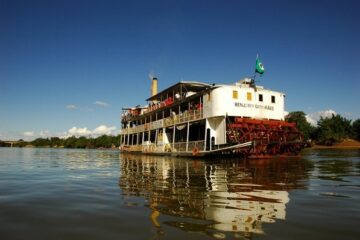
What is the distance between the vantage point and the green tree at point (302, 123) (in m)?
74.4

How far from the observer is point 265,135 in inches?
963

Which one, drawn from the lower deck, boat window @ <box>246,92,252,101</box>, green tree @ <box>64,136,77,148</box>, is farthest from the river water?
green tree @ <box>64,136,77,148</box>

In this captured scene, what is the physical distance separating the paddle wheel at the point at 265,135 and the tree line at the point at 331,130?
4686 cm

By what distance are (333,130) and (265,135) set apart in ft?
179

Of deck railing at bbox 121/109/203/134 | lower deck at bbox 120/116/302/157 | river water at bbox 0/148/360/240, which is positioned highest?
deck railing at bbox 121/109/203/134

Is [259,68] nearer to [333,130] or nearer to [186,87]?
[186,87]

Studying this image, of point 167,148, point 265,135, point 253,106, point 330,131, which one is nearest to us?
point 265,135

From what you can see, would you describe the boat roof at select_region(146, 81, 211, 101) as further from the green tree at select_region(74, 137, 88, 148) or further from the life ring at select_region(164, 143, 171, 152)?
the green tree at select_region(74, 137, 88, 148)

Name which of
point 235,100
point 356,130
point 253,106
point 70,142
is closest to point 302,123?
point 356,130

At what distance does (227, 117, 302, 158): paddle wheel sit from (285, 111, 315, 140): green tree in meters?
49.4

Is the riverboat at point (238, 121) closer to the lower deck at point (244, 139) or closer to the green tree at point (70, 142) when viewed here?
the lower deck at point (244, 139)

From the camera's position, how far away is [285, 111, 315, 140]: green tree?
244 ft

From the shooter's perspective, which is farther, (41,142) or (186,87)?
(41,142)

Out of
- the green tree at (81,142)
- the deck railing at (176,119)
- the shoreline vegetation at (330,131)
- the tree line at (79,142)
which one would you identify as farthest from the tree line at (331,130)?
the green tree at (81,142)
